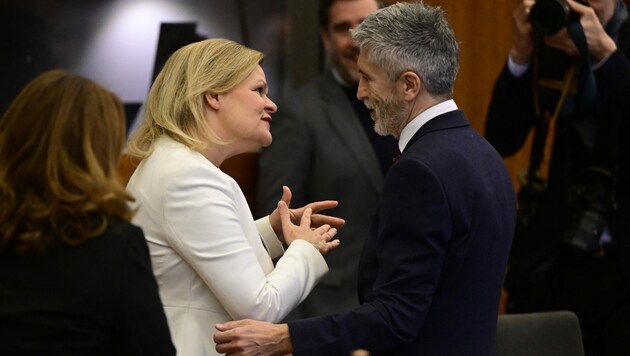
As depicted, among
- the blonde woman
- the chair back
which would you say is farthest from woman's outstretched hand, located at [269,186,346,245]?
the blonde woman

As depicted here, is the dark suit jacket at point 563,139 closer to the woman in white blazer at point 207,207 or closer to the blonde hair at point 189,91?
the woman in white blazer at point 207,207

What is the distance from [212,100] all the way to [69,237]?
0.78 meters

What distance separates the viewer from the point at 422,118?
289cm

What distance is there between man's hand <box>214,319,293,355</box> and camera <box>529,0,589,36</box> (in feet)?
5.32

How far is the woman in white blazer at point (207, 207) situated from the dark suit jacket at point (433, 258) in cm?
15

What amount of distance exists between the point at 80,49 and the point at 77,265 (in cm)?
283

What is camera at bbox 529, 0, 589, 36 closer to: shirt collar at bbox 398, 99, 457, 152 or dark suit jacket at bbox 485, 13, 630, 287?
dark suit jacket at bbox 485, 13, 630, 287

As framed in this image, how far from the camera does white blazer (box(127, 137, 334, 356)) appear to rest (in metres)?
2.70

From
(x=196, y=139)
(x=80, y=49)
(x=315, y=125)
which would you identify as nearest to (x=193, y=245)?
(x=196, y=139)

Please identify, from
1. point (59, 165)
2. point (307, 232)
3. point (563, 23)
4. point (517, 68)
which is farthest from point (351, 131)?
point (59, 165)

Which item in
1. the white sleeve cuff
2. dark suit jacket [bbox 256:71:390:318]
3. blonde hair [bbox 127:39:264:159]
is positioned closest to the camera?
blonde hair [bbox 127:39:264:159]

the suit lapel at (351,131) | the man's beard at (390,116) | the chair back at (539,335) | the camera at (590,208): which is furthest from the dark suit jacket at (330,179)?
the man's beard at (390,116)

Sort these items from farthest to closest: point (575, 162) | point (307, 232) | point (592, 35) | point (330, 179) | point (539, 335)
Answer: point (330, 179), point (575, 162), point (592, 35), point (539, 335), point (307, 232)

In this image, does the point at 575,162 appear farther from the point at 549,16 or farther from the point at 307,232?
the point at 307,232
